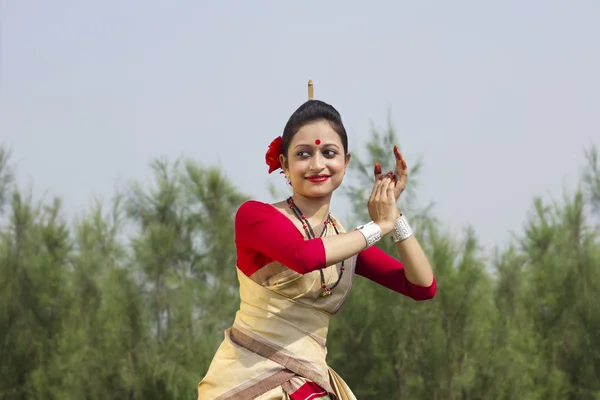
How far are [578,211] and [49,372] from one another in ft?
20.7

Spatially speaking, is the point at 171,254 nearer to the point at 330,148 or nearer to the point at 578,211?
the point at 578,211

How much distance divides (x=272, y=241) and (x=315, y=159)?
0.35 meters

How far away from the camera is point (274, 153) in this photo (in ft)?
10.8

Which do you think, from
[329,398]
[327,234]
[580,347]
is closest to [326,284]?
[327,234]

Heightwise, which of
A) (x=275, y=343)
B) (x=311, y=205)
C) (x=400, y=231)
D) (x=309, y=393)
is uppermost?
(x=311, y=205)

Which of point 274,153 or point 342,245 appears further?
point 274,153

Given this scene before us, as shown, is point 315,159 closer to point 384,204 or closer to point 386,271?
point 384,204

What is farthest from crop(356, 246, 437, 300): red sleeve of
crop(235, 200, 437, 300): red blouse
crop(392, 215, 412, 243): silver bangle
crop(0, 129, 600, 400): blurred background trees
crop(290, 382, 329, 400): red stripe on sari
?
crop(0, 129, 600, 400): blurred background trees

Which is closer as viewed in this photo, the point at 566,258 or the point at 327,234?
the point at 327,234

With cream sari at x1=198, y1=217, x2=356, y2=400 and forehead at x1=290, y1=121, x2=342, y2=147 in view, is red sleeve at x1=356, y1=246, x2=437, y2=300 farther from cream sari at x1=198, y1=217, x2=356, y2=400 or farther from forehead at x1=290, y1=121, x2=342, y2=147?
forehead at x1=290, y1=121, x2=342, y2=147

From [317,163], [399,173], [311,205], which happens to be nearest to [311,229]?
[311,205]


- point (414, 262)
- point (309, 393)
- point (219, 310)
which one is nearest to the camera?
point (309, 393)

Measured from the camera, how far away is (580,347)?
10609mm

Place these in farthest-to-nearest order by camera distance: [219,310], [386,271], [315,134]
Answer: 1. [219,310]
2. [386,271]
3. [315,134]
